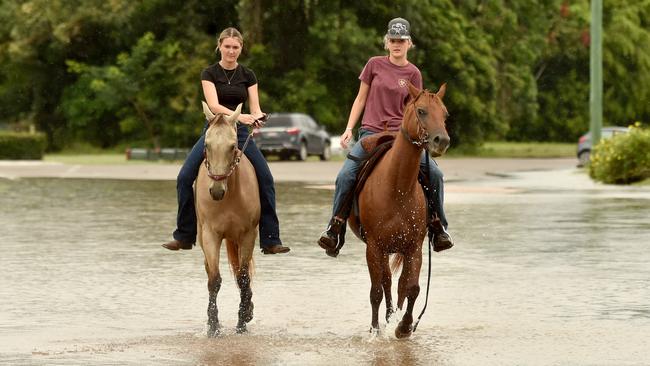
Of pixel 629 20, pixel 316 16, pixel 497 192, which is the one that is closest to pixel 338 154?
pixel 316 16

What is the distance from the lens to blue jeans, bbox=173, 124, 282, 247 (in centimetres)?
1126

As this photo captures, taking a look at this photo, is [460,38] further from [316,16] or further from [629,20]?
[629,20]

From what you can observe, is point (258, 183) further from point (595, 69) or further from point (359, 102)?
point (595, 69)

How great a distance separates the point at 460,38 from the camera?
5909 cm

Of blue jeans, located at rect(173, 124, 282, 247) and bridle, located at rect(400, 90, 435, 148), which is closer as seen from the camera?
bridle, located at rect(400, 90, 435, 148)

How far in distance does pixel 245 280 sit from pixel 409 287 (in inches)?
54.0

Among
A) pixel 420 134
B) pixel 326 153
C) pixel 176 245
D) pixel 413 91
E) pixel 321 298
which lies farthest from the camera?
pixel 326 153

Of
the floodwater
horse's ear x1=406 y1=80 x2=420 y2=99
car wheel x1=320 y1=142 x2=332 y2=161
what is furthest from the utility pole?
horse's ear x1=406 y1=80 x2=420 y2=99

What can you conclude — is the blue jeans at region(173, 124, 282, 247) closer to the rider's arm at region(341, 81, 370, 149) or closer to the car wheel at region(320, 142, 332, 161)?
the rider's arm at region(341, 81, 370, 149)

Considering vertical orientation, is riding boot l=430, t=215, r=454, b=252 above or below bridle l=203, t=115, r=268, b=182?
below

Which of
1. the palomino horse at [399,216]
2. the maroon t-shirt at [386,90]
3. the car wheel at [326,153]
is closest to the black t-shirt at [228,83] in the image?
the maroon t-shirt at [386,90]

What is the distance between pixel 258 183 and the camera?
445 inches

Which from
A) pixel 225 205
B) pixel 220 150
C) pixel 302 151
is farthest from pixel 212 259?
pixel 302 151

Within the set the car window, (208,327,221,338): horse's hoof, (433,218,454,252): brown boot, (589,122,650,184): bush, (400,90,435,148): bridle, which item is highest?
(400,90,435,148): bridle
